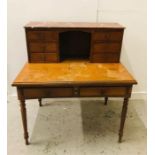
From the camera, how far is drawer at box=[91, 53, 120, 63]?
1.83 metres

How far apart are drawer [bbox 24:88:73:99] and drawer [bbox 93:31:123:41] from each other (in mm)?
561

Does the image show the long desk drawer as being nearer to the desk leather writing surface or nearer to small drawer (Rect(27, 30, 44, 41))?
the desk leather writing surface

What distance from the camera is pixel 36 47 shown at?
1.77 meters

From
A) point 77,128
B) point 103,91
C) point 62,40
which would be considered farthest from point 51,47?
point 77,128

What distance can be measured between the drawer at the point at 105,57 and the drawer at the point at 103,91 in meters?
0.40

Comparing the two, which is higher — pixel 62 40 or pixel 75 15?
pixel 75 15

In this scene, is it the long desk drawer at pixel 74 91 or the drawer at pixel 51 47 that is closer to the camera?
the long desk drawer at pixel 74 91

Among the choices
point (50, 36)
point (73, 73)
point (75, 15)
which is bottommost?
point (73, 73)

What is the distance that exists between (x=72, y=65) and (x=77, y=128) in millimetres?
622

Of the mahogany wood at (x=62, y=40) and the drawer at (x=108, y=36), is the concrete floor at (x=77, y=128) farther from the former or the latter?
the drawer at (x=108, y=36)

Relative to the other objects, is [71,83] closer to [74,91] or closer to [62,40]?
[74,91]

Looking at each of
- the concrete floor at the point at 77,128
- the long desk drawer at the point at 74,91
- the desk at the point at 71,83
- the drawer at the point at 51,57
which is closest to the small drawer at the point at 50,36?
the drawer at the point at 51,57

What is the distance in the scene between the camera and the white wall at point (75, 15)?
1971 millimetres

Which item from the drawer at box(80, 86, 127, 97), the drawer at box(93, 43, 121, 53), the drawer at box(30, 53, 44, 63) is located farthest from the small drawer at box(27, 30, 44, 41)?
the drawer at box(80, 86, 127, 97)
